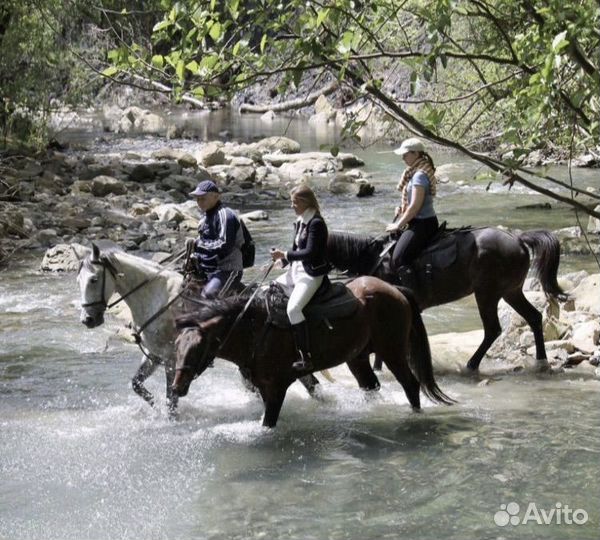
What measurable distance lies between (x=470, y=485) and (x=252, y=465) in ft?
6.14

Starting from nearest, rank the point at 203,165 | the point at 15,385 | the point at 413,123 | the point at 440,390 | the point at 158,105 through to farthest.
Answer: the point at 413,123 → the point at 440,390 → the point at 15,385 → the point at 203,165 → the point at 158,105

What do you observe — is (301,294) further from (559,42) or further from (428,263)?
(559,42)

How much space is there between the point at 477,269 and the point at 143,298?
13.8ft

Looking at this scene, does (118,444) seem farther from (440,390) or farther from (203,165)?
(203,165)

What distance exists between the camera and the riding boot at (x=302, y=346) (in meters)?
8.38

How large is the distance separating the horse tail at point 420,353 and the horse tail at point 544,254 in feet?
9.59

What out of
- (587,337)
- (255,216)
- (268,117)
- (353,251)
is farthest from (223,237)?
(268,117)

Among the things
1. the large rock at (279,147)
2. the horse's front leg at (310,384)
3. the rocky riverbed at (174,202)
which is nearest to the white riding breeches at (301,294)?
the horse's front leg at (310,384)

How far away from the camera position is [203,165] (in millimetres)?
34812

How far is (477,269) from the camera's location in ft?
36.2

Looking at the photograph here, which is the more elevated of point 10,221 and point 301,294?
point 301,294

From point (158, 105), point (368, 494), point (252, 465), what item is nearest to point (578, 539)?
point (368, 494)

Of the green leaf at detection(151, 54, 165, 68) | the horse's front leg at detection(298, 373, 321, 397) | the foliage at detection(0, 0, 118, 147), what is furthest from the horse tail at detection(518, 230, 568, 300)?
the foliage at detection(0, 0, 118, 147)

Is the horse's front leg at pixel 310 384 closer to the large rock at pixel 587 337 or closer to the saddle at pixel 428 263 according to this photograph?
the saddle at pixel 428 263
